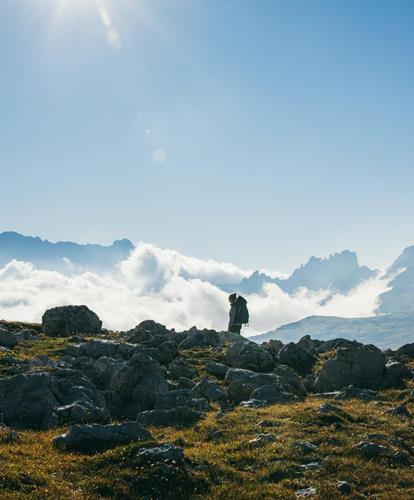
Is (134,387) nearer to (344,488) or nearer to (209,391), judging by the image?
(209,391)

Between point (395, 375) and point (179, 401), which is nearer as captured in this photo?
point (179, 401)

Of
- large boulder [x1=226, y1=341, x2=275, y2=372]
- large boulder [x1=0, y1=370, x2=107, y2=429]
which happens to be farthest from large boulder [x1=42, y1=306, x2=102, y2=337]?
large boulder [x1=0, y1=370, x2=107, y2=429]

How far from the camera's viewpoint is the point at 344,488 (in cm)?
2094

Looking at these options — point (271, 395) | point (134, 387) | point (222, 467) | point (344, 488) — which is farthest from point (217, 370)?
point (344, 488)

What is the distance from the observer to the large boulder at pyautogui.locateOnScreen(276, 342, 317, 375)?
55500 millimetres

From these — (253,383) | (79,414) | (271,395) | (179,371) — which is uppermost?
(179,371)

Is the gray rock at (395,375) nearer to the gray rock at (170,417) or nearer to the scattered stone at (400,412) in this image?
the scattered stone at (400,412)

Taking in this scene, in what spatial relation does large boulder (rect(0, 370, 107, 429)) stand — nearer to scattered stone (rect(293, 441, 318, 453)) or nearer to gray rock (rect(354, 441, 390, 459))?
scattered stone (rect(293, 441, 318, 453))

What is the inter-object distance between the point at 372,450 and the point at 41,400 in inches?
715

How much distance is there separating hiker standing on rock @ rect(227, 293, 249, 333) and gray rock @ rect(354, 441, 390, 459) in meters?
62.0

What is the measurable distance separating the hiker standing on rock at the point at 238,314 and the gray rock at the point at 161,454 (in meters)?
65.4

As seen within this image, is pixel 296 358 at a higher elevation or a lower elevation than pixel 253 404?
higher

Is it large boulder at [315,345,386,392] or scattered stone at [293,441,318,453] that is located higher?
large boulder at [315,345,386,392]

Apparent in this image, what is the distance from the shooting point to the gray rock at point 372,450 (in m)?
24.7
